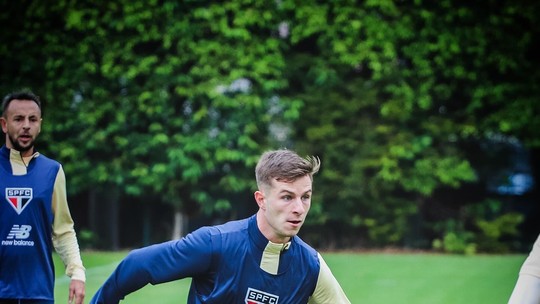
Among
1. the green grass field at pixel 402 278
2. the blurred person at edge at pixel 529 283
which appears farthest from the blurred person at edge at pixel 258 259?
the green grass field at pixel 402 278

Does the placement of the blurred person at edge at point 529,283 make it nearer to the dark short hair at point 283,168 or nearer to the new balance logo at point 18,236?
the dark short hair at point 283,168

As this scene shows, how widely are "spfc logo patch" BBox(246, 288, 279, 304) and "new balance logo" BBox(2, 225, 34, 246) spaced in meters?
1.38

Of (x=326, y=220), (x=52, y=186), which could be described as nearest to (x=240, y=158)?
(x=326, y=220)

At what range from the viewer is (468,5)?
13414mm

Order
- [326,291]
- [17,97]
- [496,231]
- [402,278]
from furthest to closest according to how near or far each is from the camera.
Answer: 1. [496,231]
2. [402,278]
3. [17,97]
4. [326,291]

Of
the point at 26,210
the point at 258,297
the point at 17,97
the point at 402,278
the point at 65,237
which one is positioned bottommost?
the point at 402,278

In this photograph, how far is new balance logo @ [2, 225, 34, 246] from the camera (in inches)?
168

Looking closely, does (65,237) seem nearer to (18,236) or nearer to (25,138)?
(18,236)

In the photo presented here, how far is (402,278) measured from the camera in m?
10.3

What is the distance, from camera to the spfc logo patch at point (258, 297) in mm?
3709

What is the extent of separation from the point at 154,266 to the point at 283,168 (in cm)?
73

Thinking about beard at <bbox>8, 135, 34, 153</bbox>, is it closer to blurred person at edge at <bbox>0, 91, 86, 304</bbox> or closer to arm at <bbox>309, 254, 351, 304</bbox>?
blurred person at edge at <bbox>0, 91, 86, 304</bbox>

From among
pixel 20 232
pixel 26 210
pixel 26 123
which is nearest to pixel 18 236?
pixel 20 232

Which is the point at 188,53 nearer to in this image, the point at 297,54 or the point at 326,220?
the point at 297,54
